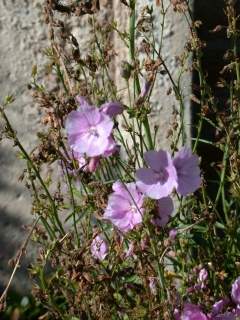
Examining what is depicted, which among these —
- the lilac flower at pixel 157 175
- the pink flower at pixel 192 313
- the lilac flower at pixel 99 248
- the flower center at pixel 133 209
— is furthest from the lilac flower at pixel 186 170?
the lilac flower at pixel 99 248

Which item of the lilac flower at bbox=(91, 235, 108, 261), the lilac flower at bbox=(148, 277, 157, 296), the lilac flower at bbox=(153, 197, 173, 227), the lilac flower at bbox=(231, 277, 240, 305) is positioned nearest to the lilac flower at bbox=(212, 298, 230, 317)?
the lilac flower at bbox=(231, 277, 240, 305)

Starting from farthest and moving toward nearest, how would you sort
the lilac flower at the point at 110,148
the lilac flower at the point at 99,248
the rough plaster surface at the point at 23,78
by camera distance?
the rough plaster surface at the point at 23,78, the lilac flower at the point at 99,248, the lilac flower at the point at 110,148

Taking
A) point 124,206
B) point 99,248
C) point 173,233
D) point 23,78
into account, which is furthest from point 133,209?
point 23,78

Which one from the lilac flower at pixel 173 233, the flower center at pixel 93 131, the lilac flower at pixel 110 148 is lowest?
the lilac flower at pixel 173 233

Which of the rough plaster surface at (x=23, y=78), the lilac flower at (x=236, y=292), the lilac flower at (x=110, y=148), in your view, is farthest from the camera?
the rough plaster surface at (x=23, y=78)

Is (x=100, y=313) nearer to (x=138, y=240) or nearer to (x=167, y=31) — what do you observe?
(x=138, y=240)

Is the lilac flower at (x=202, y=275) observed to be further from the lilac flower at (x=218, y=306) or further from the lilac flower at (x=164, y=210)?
the lilac flower at (x=164, y=210)

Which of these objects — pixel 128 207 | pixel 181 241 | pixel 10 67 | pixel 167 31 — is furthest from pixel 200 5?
pixel 128 207
